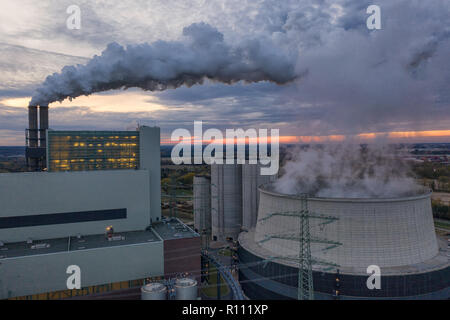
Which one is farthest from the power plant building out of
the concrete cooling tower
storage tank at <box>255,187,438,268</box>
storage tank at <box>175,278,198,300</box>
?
storage tank at <box>255,187,438,268</box>

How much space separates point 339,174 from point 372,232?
1471 centimetres

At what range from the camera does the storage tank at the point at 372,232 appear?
2930 centimetres

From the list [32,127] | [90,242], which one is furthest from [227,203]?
[32,127]

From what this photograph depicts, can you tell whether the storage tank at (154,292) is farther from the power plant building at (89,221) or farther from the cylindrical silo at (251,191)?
the cylindrical silo at (251,191)

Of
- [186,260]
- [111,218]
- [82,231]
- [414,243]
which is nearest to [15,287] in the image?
[82,231]

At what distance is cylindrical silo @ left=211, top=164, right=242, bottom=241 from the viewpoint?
177 feet

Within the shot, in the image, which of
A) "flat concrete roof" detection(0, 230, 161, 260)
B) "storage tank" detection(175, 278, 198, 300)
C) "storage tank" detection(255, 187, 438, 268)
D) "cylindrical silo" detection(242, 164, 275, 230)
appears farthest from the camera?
"cylindrical silo" detection(242, 164, 275, 230)

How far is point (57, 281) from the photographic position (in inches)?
1053

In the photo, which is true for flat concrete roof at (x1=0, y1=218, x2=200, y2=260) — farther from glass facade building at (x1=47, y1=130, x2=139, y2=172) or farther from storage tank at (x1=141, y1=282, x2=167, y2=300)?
glass facade building at (x1=47, y1=130, x2=139, y2=172)

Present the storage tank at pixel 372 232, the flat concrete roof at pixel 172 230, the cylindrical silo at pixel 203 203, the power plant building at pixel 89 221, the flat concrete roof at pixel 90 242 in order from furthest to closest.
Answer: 1. the cylindrical silo at pixel 203 203
2. the flat concrete roof at pixel 172 230
3. the storage tank at pixel 372 232
4. the flat concrete roof at pixel 90 242
5. the power plant building at pixel 89 221

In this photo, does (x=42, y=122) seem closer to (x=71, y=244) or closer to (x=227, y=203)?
(x=71, y=244)

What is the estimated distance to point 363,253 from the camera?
95.8 ft

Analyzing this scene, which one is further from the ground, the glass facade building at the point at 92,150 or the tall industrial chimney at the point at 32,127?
the tall industrial chimney at the point at 32,127

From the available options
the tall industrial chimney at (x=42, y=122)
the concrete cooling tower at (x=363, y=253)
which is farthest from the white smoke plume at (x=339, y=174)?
the tall industrial chimney at (x=42, y=122)
